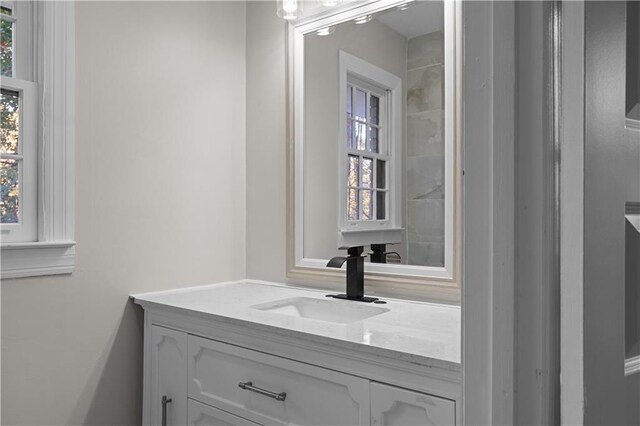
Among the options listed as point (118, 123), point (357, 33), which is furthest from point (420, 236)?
point (118, 123)

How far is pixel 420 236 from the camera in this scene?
5.51 ft

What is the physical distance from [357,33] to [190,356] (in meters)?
1.33

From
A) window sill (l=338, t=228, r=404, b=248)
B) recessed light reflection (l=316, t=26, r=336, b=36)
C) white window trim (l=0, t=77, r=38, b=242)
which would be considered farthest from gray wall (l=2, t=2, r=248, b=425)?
window sill (l=338, t=228, r=404, b=248)

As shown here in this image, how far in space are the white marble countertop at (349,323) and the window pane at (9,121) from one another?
2.15ft

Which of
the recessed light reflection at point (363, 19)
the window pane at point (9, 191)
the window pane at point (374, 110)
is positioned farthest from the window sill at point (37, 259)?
the recessed light reflection at point (363, 19)

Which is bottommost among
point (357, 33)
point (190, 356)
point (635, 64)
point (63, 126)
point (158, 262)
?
point (190, 356)

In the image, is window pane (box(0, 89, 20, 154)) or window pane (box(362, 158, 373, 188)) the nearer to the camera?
window pane (box(0, 89, 20, 154))

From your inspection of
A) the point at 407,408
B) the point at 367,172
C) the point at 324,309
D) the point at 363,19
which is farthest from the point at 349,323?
the point at 363,19

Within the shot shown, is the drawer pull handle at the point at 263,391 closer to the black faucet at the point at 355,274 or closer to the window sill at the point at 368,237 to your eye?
the black faucet at the point at 355,274

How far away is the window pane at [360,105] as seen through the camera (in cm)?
184

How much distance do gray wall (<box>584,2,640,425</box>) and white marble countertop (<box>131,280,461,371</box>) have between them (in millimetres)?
598

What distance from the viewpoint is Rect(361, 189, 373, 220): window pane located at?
5.99 ft

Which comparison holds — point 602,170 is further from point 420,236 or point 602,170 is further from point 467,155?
point 420,236

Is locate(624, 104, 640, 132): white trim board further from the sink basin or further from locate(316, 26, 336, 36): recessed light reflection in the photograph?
locate(316, 26, 336, 36): recessed light reflection
